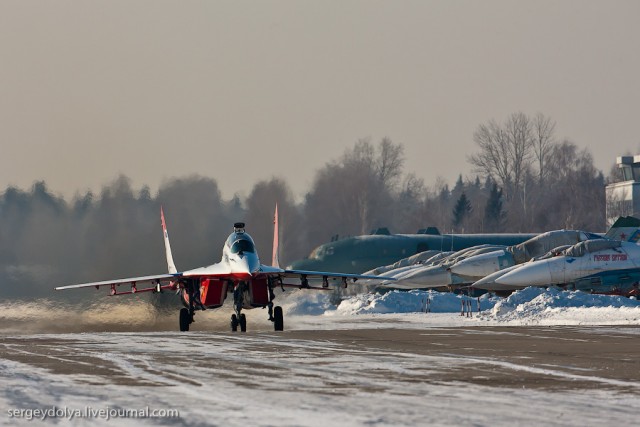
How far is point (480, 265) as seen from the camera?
47.2 meters

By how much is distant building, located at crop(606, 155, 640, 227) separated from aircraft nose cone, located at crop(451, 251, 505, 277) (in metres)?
58.4

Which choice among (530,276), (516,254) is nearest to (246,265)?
(530,276)

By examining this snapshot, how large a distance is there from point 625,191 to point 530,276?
68.0 metres

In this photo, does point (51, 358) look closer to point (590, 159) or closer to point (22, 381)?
point (22, 381)

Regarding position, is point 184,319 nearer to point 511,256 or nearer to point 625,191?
point 511,256

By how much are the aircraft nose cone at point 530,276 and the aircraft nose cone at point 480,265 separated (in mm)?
4762

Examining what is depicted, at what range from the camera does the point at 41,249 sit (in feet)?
152

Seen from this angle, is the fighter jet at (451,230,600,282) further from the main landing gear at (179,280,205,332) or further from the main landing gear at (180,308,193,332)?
the main landing gear at (180,308,193,332)

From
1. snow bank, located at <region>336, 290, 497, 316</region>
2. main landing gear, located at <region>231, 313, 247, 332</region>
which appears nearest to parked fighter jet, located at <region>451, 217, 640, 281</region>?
snow bank, located at <region>336, 290, 497, 316</region>

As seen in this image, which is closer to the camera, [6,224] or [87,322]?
[87,322]

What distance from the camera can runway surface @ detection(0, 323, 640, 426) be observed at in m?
10.3

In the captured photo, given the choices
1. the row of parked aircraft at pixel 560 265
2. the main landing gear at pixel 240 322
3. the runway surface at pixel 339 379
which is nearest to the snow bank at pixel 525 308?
the row of parked aircraft at pixel 560 265

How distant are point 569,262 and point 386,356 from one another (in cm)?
2521

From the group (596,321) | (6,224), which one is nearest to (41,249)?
(6,224)
